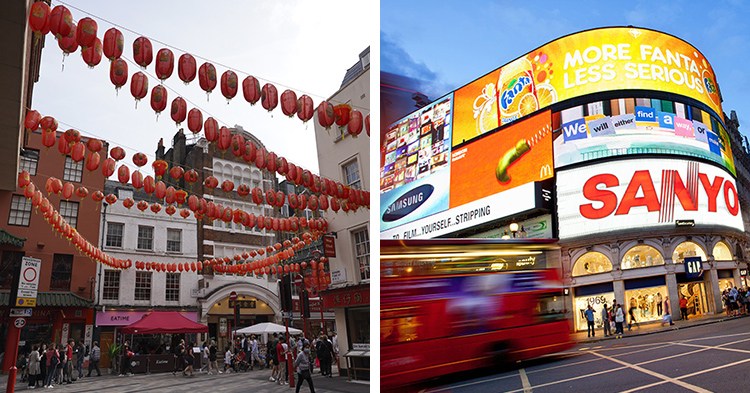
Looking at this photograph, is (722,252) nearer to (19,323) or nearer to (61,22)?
(61,22)

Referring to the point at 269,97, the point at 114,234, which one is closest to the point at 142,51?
the point at 269,97

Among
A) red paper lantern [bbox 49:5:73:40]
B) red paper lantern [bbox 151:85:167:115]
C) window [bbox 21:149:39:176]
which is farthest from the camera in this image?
window [bbox 21:149:39:176]

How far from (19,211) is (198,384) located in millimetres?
10218

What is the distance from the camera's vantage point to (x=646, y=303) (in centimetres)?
964

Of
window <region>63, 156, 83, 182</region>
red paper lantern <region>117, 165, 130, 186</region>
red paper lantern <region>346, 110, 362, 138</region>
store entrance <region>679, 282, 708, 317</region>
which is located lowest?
store entrance <region>679, 282, 708, 317</region>

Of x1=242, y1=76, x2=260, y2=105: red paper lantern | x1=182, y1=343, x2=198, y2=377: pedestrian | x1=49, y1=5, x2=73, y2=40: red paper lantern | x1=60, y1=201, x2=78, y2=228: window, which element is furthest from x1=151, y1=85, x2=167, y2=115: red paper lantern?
x1=60, y1=201, x2=78, y2=228: window

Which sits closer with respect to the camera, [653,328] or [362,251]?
[653,328]

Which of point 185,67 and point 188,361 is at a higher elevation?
point 185,67

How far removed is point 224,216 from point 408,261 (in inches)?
321

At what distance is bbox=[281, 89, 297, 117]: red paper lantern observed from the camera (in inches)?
303

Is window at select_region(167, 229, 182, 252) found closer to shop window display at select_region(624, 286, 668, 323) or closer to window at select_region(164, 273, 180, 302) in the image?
window at select_region(164, 273, 180, 302)

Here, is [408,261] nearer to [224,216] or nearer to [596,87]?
[224,216]

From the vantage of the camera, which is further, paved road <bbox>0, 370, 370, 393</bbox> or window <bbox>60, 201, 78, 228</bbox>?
window <bbox>60, 201, 78, 228</bbox>

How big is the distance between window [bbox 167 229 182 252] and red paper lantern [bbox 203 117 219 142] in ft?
50.1
